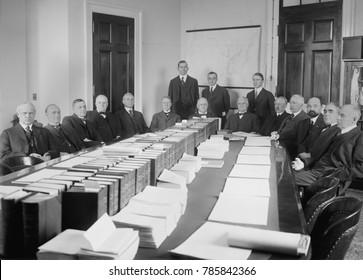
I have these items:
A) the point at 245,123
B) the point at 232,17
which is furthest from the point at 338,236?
the point at 232,17

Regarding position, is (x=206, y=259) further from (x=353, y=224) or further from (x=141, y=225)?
→ (x=353, y=224)

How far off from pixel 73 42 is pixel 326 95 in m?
4.08

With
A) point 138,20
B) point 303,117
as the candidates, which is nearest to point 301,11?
point 303,117

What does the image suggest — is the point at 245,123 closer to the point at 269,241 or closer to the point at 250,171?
the point at 250,171

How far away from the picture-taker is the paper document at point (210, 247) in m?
1.62

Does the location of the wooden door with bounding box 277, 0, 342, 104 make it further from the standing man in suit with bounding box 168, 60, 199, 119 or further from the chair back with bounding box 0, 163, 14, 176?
the chair back with bounding box 0, 163, 14, 176

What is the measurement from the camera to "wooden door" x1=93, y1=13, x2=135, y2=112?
7652 millimetres

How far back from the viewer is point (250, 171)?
319 centimetres


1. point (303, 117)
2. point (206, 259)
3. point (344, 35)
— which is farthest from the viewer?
point (344, 35)

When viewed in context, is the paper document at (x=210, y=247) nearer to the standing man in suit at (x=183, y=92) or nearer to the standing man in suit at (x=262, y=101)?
the standing man in suit at (x=262, y=101)

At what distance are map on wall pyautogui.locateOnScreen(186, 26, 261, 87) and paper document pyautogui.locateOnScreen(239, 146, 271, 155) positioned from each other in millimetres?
4241

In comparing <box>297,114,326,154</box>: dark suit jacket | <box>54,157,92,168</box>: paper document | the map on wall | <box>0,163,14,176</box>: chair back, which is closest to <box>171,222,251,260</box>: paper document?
<box>54,157,92,168</box>: paper document

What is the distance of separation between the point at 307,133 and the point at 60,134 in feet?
10.1

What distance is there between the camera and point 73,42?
7.17 metres
